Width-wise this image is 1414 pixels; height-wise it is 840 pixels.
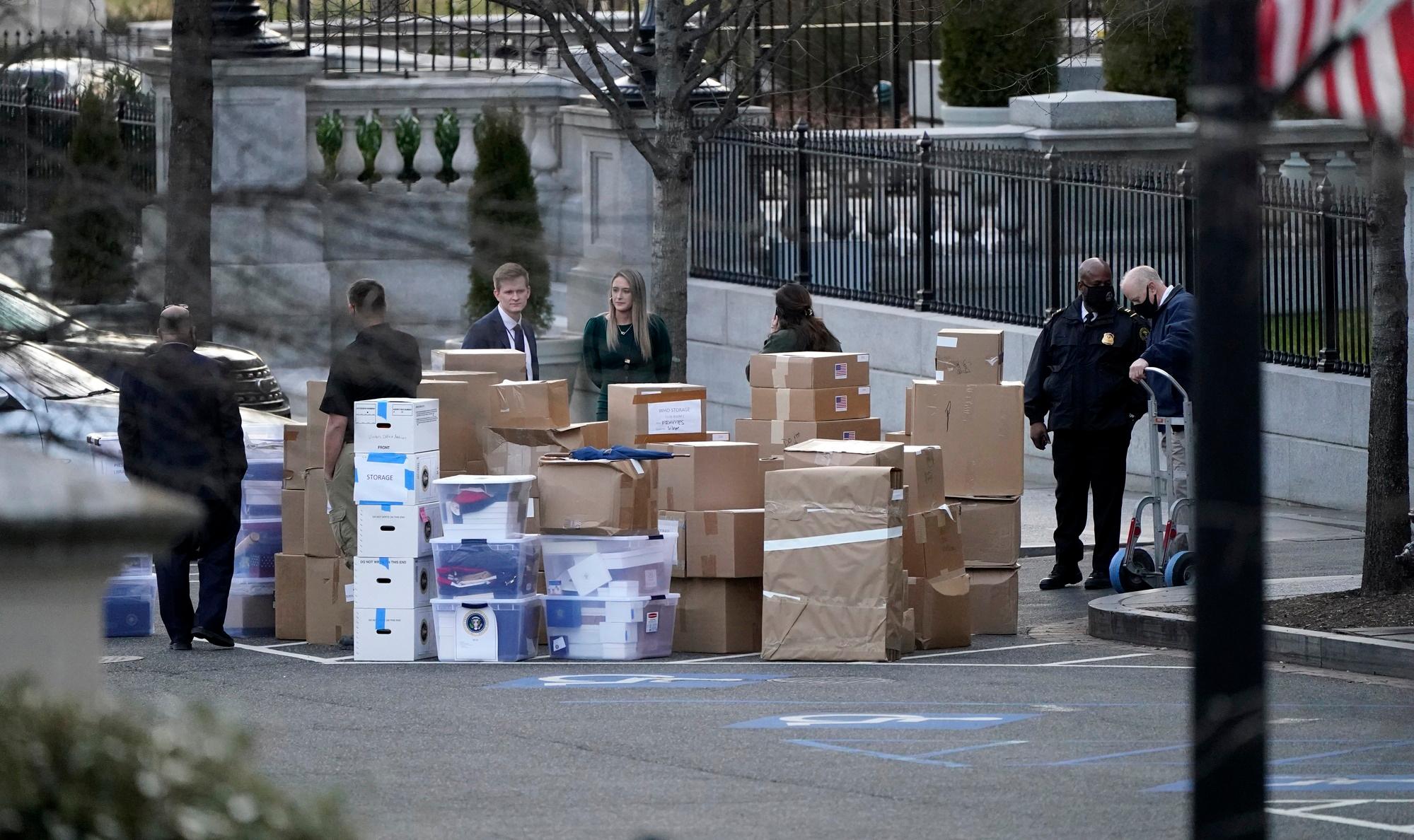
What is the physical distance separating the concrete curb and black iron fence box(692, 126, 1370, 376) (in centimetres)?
377

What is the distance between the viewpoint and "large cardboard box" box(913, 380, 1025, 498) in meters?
11.7

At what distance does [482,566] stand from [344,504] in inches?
34.1

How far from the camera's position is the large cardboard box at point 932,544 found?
35.5 ft

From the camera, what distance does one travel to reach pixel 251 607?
38.9 feet

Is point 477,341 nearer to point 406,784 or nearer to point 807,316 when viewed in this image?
point 807,316

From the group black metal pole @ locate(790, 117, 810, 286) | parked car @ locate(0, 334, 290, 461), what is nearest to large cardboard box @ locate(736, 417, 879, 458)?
parked car @ locate(0, 334, 290, 461)

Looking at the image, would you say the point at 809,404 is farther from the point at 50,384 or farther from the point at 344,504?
the point at 50,384

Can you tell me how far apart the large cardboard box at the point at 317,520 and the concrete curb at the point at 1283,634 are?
4.05 meters

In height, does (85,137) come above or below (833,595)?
above

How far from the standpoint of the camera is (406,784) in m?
7.75

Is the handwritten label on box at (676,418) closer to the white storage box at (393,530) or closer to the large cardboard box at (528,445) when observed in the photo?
the large cardboard box at (528,445)

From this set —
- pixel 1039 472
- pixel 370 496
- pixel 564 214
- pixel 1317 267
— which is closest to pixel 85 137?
pixel 564 214

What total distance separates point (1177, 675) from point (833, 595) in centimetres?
165

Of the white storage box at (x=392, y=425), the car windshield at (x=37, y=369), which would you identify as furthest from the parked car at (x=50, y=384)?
the white storage box at (x=392, y=425)
